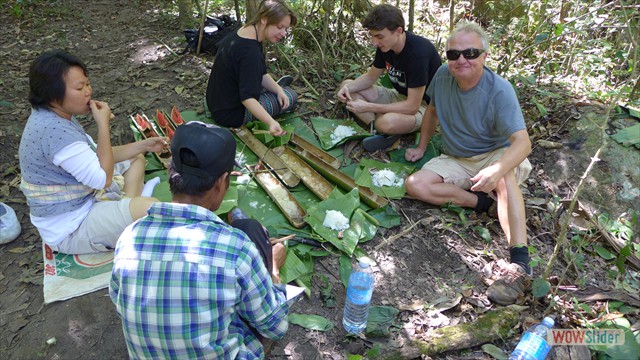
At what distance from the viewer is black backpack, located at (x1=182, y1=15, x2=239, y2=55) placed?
6.03m

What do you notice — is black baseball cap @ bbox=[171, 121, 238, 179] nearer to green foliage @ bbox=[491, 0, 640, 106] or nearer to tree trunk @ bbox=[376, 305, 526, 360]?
tree trunk @ bbox=[376, 305, 526, 360]

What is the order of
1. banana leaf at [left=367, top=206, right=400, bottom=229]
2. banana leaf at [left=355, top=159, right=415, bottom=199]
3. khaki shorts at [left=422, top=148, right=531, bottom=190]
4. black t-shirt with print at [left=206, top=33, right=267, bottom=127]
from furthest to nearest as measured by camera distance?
black t-shirt with print at [left=206, top=33, right=267, bottom=127]
banana leaf at [left=355, top=159, right=415, bottom=199]
khaki shorts at [left=422, top=148, right=531, bottom=190]
banana leaf at [left=367, top=206, right=400, bottom=229]

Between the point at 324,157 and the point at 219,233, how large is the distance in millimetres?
2663

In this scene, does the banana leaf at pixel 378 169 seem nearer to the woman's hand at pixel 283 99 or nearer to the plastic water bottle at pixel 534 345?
the woman's hand at pixel 283 99

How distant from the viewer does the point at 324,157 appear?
4.26 metres

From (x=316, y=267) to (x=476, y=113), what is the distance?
6.00ft

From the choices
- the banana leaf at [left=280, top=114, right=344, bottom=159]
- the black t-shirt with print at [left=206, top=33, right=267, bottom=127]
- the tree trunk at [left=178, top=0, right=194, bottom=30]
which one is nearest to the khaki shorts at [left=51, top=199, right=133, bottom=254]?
the black t-shirt with print at [left=206, top=33, right=267, bottom=127]

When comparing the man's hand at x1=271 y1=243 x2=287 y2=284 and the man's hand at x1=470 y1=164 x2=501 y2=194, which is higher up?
the man's hand at x1=470 y1=164 x2=501 y2=194

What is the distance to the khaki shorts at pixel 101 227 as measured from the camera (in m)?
2.85

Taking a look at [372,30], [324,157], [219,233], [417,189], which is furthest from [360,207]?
[219,233]

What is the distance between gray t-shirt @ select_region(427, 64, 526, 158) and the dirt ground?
2.08ft

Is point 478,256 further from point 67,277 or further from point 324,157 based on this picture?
point 67,277

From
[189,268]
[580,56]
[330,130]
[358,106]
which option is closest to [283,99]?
[330,130]

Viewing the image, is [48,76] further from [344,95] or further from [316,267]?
[344,95]
